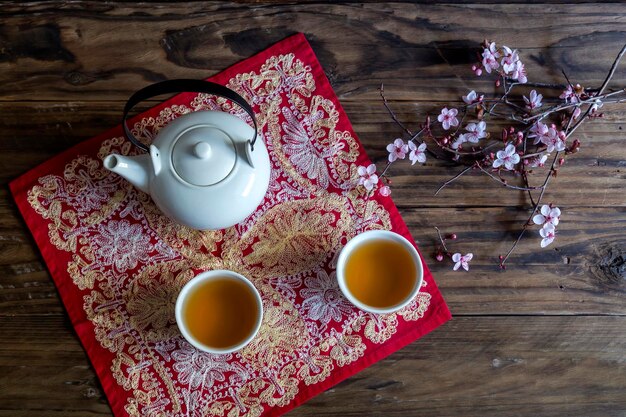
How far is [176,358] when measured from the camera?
93 centimetres

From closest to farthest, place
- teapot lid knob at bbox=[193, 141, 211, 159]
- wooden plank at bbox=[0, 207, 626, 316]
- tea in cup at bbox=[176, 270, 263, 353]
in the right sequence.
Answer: teapot lid knob at bbox=[193, 141, 211, 159], tea in cup at bbox=[176, 270, 263, 353], wooden plank at bbox=[0, 207, 626, 316]

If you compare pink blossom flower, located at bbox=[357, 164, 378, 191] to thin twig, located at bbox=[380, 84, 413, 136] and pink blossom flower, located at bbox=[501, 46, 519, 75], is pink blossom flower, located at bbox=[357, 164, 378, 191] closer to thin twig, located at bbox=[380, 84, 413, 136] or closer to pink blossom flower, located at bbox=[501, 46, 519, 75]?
thin twig, located at bbox=[380, 84, 413, 136]

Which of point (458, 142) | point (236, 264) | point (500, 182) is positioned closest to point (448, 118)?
point (458, 142)

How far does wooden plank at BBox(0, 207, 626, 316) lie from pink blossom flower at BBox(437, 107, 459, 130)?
0.15 metres

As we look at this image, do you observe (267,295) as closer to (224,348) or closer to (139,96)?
(224,348)

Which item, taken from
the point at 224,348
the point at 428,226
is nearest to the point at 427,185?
the point at 428,226

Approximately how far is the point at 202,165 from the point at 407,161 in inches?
15.4

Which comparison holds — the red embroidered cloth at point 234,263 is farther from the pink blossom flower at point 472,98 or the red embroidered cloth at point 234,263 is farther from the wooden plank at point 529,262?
the pink blossom flower at point 472,98

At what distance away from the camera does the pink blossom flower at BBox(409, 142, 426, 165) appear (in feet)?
3.11

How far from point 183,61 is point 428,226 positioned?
52 centimetres

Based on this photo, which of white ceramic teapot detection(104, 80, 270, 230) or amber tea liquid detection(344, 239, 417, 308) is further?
amber tea liquid detection(344, 239, 417, 308)

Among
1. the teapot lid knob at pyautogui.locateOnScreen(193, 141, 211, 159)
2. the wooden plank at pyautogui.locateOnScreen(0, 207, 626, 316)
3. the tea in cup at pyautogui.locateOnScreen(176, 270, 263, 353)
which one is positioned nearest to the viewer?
the teapot lid knob at pyautogui.locateOnScreen(193, 141, 211, 159)

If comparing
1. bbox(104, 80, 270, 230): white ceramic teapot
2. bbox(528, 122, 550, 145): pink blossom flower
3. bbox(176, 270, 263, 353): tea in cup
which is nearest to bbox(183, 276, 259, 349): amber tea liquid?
bbox(176, 270, 263, 353): tea in cup

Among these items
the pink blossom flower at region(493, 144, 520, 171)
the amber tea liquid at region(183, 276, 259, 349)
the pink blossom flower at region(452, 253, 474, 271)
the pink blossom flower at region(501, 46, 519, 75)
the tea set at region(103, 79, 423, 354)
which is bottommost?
the pink blossom flower at region(452, 253, 474, 271)
